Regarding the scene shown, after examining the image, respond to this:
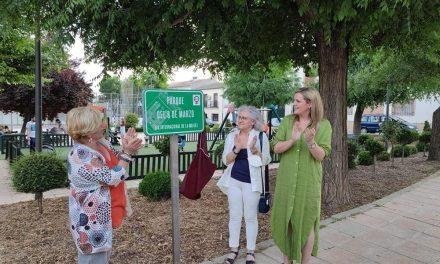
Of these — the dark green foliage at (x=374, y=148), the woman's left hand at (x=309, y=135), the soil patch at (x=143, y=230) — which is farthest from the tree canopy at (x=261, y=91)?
the woman's left hand at (x=309, y=135)

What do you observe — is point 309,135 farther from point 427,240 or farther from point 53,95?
point 53,95

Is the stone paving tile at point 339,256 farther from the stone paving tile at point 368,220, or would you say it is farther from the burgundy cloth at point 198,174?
the burgundy cloth at point 198,174

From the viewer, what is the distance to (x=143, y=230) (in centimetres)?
499

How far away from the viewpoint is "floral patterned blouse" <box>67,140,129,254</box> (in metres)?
2.62

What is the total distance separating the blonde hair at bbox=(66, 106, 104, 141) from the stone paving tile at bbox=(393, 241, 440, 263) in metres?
3.61

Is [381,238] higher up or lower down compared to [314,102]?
lower down

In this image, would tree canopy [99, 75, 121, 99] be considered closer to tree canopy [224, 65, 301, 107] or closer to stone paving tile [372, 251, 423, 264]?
stone paving tile [372, 251, 423, 264]

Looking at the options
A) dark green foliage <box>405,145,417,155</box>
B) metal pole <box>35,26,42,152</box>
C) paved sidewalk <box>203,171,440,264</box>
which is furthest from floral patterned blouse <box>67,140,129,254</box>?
dark green foliage <box>405,145,417,155</box>

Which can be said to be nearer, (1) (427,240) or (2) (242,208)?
(2) (242,208)

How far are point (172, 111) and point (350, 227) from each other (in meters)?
3.28

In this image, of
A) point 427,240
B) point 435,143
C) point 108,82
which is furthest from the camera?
point 108,82

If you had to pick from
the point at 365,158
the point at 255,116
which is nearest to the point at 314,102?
the point at 255,116

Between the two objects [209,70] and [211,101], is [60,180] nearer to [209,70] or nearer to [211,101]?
[209,70]

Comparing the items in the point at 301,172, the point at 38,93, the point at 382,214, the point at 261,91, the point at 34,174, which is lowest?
the point at 382,214
